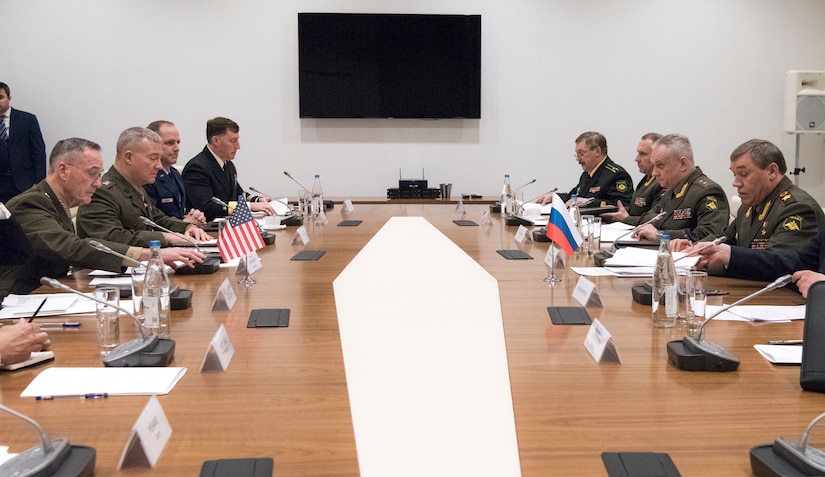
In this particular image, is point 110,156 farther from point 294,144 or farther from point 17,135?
point 294,144

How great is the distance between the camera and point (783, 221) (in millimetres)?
2977

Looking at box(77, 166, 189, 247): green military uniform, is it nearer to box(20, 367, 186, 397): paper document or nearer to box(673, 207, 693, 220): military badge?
box(20, 367, 186, 397): paper document

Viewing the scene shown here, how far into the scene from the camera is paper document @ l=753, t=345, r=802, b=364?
1.68 metres

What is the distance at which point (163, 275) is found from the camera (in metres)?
2.03

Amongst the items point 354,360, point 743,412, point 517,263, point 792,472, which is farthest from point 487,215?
point 792,472

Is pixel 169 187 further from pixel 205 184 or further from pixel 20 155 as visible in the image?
pixel 20 155

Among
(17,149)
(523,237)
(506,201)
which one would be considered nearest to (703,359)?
(523,237)

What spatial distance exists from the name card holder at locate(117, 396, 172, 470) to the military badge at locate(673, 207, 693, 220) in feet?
11.2

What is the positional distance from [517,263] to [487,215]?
5.08ft

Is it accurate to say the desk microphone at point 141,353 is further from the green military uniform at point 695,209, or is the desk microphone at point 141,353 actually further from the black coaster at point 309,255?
the green military uniform at point 695,209

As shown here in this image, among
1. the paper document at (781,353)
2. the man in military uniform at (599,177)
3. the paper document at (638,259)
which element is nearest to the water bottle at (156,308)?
the paper document at (781,353)

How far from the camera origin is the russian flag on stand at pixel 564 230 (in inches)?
110

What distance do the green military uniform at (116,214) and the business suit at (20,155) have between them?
303cm

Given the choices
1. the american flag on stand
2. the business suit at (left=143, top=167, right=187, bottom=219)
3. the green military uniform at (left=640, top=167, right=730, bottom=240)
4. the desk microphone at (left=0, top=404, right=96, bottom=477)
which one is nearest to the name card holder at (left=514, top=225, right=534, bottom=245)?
the green military uniform at (left=640, top=167, right=730, bottom=240)
